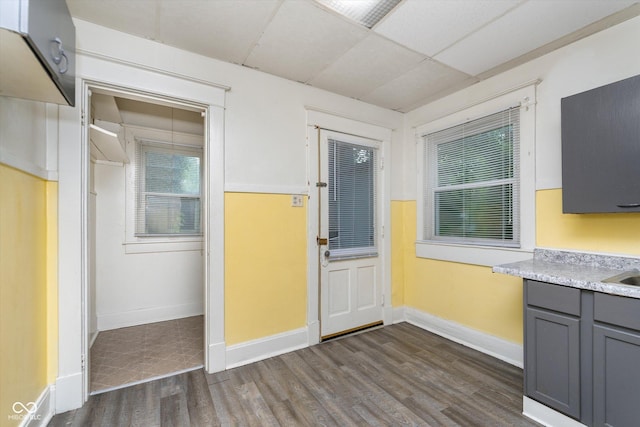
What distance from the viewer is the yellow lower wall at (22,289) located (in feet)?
4.63

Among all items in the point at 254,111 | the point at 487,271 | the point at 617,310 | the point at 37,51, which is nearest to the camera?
the point at 37,51

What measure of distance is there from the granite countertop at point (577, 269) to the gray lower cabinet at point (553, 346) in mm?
64

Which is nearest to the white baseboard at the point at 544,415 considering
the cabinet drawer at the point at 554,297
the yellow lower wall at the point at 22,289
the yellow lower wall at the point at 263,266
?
the cabinet drawer at the point at 554,297

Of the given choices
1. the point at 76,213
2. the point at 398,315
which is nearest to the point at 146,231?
the point at 76,213

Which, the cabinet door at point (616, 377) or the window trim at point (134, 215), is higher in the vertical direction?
the window trim at point (134, 215)

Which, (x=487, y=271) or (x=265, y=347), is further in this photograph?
(x=487, y=271)

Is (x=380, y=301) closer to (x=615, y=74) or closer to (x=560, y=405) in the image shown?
(x=560, y=405)

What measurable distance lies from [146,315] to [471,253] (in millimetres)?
3875

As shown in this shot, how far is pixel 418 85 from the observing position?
9.54 feet

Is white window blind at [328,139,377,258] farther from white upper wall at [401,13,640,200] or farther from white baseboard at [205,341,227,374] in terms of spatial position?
white baseboard at [205,341,227,374]

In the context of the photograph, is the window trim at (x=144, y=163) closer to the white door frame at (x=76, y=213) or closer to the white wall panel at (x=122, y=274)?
the white wall panel at (x=122, y=274)

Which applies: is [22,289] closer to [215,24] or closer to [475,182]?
[215,24]

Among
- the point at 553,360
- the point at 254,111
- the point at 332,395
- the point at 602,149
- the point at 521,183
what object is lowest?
the point at 332,395

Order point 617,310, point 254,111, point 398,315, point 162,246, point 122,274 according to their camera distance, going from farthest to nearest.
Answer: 1. point 162,246
2. point 398,315
3. point 122,274
4. point 254,111
5. point 617,310
